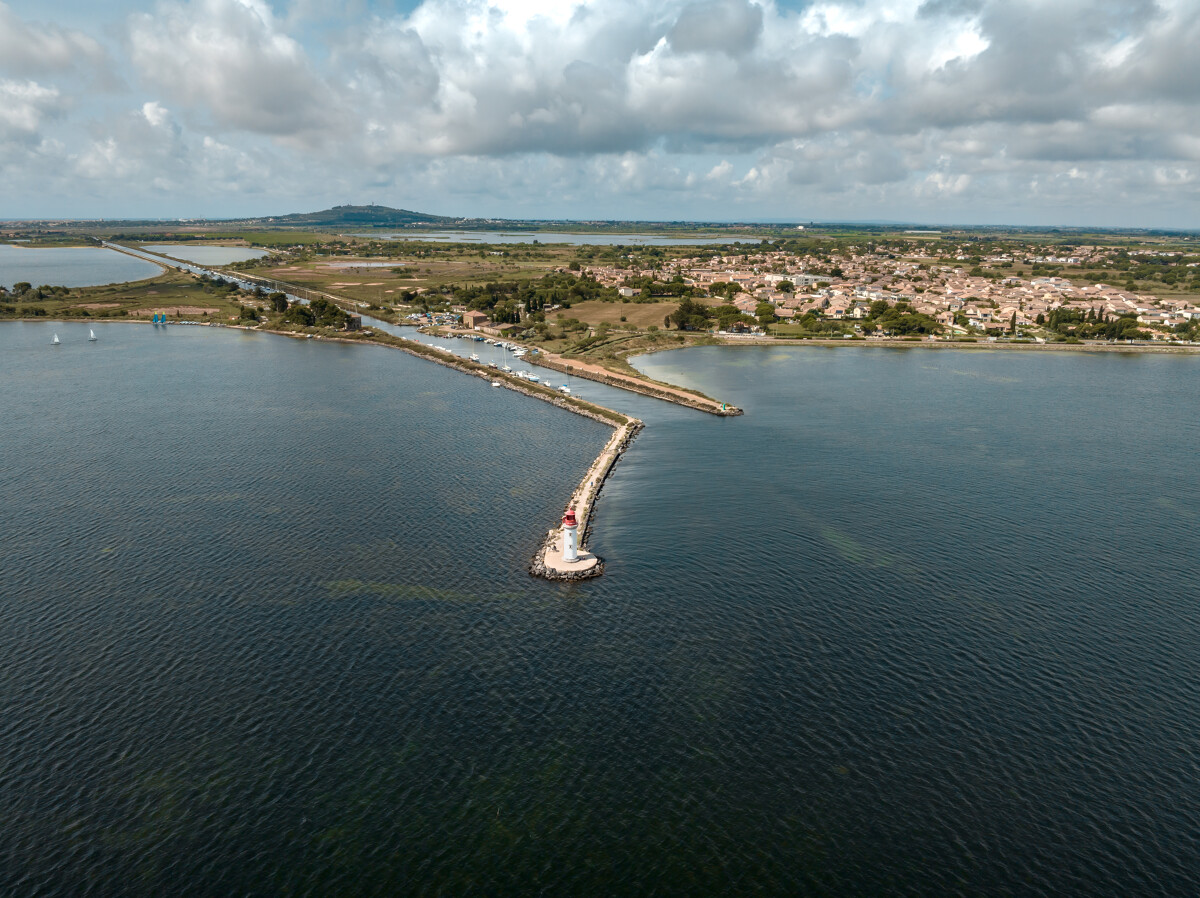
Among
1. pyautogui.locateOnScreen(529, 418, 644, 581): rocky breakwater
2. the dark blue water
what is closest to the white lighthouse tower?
pyautogui.locateOnScreen(529, 418, 644, 581): rocky breakwater

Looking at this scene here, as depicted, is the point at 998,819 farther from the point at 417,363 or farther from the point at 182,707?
the point at 417,363

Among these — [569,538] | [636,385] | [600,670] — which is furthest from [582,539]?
[636,385]

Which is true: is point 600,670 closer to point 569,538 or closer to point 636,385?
point 569,538

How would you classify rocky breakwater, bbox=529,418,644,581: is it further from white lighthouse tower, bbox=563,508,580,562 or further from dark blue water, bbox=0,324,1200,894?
dark blue water, bbox=0,324,1200,894

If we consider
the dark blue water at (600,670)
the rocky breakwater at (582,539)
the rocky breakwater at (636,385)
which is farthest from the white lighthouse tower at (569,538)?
the rocky breakwater at (636,385)

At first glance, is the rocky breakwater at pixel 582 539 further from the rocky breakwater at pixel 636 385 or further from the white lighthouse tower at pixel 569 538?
the rocky breakwater at pixel 636 385

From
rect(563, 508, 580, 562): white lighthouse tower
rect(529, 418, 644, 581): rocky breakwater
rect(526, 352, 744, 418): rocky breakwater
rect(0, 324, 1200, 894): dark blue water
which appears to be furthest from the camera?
rect(526, 352, 744, 418): rocky breakwater
